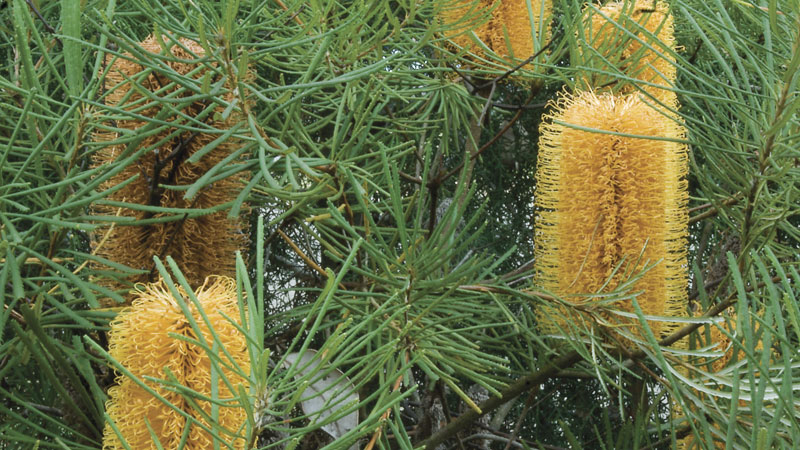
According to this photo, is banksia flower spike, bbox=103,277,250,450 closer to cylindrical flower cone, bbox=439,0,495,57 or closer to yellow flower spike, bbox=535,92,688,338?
yellow flower spike, bbox=535,92,688,338

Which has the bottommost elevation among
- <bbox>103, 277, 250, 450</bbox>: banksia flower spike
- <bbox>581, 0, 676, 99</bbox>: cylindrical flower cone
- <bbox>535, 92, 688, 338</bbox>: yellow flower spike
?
<bbox>103, 277, 250, 450</bbox>: banksia flower spike

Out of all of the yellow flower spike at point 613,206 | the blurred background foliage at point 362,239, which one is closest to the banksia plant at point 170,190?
the blurred background foliage at point 362,239

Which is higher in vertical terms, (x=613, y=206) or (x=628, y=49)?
(x=628, y=49)

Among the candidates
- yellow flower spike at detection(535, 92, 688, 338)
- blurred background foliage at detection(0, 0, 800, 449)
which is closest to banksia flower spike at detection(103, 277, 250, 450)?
blurred background foliage at detection(0, 0, 800, 449)

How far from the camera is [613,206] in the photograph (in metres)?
0.64

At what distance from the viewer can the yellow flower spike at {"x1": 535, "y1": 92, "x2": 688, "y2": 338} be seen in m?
0.63

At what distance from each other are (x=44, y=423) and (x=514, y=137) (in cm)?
71

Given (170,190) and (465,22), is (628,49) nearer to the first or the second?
(465,22)

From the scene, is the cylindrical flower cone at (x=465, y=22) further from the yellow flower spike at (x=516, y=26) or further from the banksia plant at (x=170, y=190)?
the banksia plant at (x=170, y=190)

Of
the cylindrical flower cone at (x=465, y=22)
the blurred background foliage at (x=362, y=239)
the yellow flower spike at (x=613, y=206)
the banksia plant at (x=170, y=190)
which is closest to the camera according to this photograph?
the blurred background foliage at (x=362, y=239)

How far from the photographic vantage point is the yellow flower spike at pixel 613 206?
2.07ft

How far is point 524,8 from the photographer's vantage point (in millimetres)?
783

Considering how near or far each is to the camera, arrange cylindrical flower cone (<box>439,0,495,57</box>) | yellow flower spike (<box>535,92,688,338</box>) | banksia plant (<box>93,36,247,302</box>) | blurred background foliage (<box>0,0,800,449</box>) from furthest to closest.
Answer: cylindrical flower cone (<box>439,0,495,57</box>) < yellow flower spike (<box>535,92,688,338</box>) < banksia plant (<box>93,36,247,302</box>) < blurred background foliage (<box>0,0,800,449</box>)

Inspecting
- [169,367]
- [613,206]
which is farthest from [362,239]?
[613,206]
